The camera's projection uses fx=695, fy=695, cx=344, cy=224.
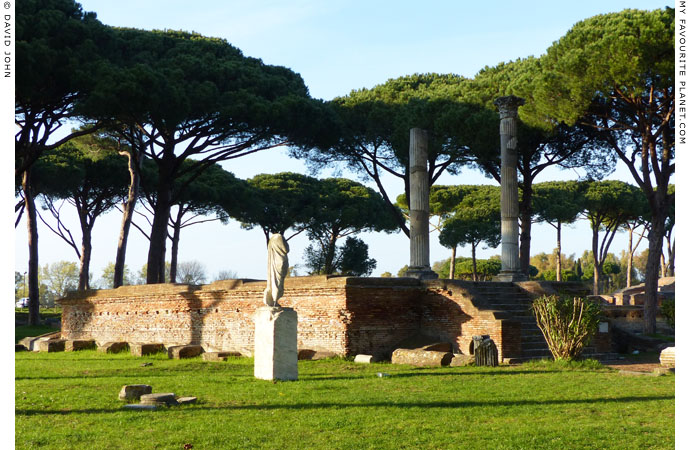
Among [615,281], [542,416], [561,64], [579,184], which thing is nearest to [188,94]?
[561,64]

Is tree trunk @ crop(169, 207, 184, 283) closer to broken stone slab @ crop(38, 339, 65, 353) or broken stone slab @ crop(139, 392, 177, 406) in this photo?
broken stone slab @ crop(38, 339, 65, 353)

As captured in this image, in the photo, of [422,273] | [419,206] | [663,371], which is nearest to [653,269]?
[419,206]

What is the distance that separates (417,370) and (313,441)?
578cm

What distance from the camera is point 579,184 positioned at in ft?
126

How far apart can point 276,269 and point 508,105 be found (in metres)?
9.75

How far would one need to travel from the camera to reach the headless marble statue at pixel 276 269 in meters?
10.4

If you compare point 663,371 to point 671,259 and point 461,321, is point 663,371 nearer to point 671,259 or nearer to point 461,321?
point 461,321

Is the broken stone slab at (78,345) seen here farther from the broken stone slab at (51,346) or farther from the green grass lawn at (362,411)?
the green grass lawn at (362,411)

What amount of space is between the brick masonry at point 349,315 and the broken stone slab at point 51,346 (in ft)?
9.50

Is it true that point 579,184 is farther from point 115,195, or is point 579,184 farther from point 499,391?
point 499,391

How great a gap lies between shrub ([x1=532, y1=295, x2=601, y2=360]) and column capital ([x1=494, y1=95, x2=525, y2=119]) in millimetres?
6844

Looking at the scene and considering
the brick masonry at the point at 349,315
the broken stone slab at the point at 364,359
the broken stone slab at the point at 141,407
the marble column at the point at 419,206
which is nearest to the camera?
the broken stone slab at the point at 141,407

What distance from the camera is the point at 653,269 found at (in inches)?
777

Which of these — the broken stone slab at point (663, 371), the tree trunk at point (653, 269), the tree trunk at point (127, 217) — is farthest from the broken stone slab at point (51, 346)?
the tree trunk at point (653, 269)
